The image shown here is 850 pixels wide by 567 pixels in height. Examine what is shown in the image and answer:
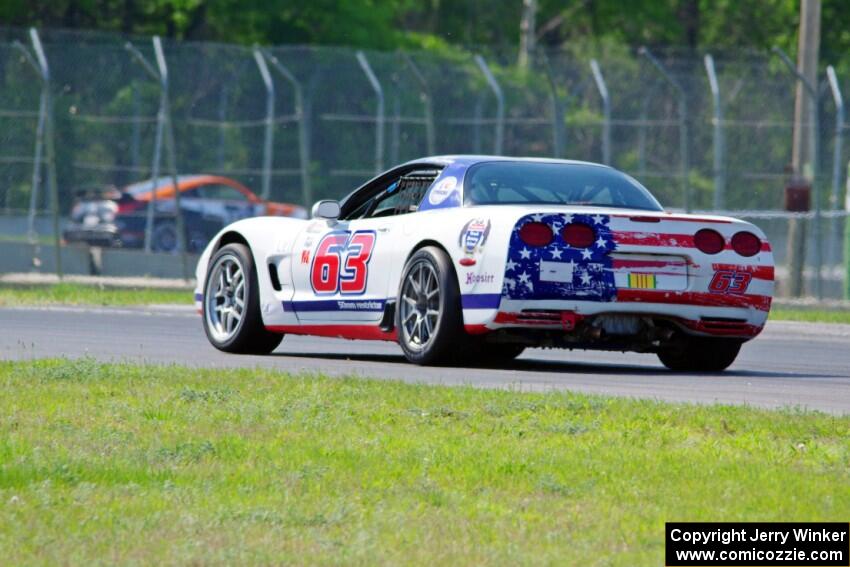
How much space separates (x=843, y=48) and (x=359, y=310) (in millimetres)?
50499

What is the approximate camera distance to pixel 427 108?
23.6 metres

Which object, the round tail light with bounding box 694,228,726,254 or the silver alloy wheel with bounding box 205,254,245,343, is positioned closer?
the round tail light with bounding box 694,228,726,254

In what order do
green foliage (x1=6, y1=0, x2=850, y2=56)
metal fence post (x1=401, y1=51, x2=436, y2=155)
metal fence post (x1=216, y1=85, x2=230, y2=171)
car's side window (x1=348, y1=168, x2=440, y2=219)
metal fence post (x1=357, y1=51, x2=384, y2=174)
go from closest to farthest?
car's side window (x1=348, y1=168, x2=440, y2=219) < metal fence post (x1=401, y1=51, x2=436, y2=155) < metal fence post (x1=357, y1=51, x2=384, y2=174) < metal fence post (x1=216, y1=85, x2=230, y2=171) < green foliage (x1=6, y1=0, x2=850, y2=56)

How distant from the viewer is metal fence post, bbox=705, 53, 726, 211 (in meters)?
22.6

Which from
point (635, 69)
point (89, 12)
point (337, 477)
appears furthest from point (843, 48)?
point (337, 477)

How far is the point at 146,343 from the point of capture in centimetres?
1316

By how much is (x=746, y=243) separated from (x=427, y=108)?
1301 cm

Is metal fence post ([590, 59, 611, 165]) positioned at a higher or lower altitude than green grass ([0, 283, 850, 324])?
higher

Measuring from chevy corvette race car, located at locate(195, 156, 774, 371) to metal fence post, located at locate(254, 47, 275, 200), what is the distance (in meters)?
11.5

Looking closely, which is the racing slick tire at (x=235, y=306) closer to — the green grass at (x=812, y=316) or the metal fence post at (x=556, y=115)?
the green grass at (x=812, y=316)

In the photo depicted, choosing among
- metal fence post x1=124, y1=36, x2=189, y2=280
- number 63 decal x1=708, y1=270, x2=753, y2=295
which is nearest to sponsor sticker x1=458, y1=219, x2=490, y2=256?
number 63 decal x1=708, y1=270, x2=753, y2=295

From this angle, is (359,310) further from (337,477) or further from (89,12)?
(89,12)

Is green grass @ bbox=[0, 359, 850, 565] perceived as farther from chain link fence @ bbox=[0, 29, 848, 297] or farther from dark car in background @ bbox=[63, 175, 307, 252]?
dark car in background @ bbox=[63, 175, 307, 252]

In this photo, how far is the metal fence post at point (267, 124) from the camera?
23.7m
